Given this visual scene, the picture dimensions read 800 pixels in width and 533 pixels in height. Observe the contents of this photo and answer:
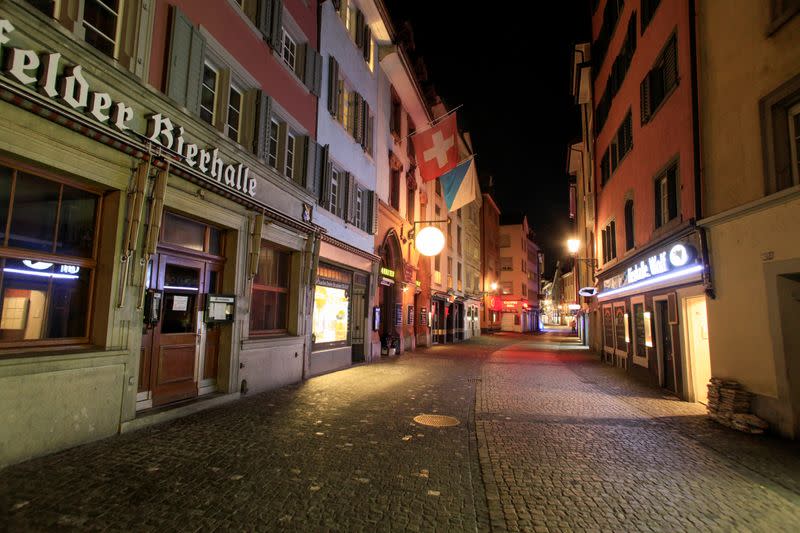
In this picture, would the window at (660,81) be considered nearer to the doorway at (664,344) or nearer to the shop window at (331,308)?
the doorway at (664,344)

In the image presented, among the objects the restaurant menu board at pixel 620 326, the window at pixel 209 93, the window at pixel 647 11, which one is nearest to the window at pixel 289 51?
the window at pixel 209 93

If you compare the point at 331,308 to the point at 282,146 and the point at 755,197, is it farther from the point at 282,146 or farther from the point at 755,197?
the point at 755,197

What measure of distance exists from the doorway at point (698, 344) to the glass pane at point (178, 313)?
35.8 ft

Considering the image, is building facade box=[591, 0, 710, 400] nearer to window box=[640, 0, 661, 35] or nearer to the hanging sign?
window box=[640, 0, 661, 35]

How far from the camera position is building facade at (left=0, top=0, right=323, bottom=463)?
16.9 feet

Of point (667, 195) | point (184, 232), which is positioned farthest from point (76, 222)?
point (667, 195)

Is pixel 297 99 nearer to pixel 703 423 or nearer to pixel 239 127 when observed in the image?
pixel 239 127

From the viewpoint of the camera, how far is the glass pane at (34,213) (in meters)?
5.28

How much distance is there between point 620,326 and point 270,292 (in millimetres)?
13373

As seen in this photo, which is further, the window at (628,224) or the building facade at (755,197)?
the window at (628,224)

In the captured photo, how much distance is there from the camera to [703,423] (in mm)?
7816

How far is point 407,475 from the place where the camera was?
5000 mm

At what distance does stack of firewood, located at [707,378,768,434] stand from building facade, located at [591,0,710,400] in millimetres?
1980

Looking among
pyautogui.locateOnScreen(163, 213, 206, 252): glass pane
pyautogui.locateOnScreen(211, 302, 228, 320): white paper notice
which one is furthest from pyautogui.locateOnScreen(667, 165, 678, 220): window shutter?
pyautogui.locateOnScreen(163, 213, 206, 252): glass pane
